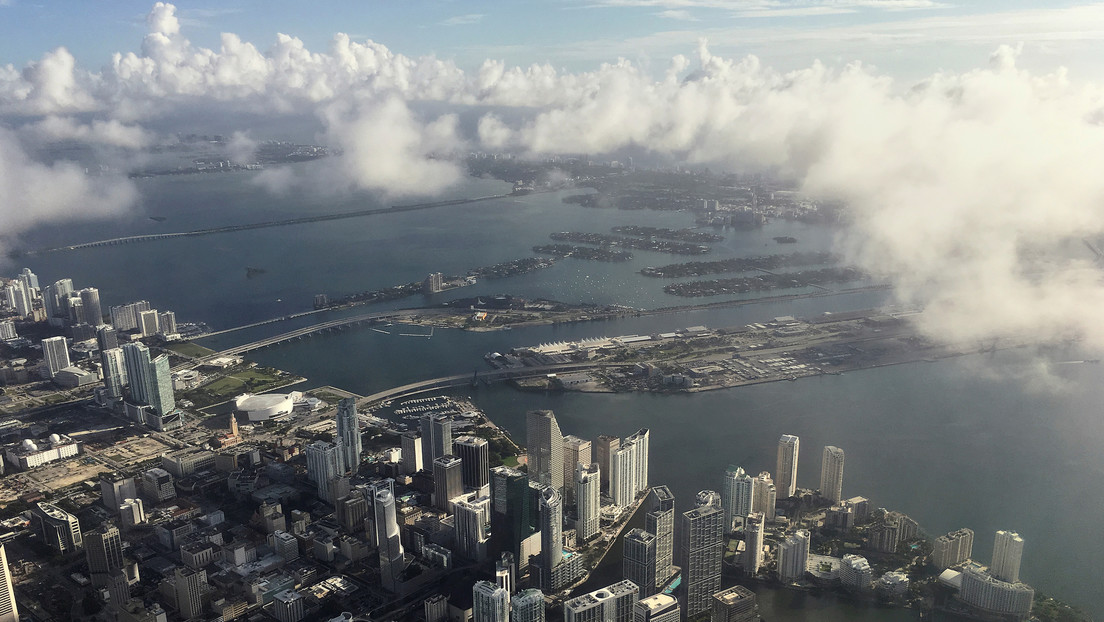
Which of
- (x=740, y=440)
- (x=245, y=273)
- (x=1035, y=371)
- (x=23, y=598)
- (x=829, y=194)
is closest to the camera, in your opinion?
(x=23, y=598)

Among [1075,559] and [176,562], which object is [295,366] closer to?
[176,562]

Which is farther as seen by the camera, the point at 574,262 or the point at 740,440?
the point at 574,262

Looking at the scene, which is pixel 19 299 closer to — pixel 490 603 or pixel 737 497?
pixel 490 603

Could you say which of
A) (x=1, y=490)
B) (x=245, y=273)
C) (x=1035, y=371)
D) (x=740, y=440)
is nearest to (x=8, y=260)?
(x=245, y=273)

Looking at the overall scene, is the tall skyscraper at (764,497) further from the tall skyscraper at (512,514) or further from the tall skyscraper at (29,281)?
the tall skyscraper at (29,281)

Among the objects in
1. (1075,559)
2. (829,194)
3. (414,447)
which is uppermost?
(829,194)

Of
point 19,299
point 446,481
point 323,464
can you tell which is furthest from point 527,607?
point 19,299
